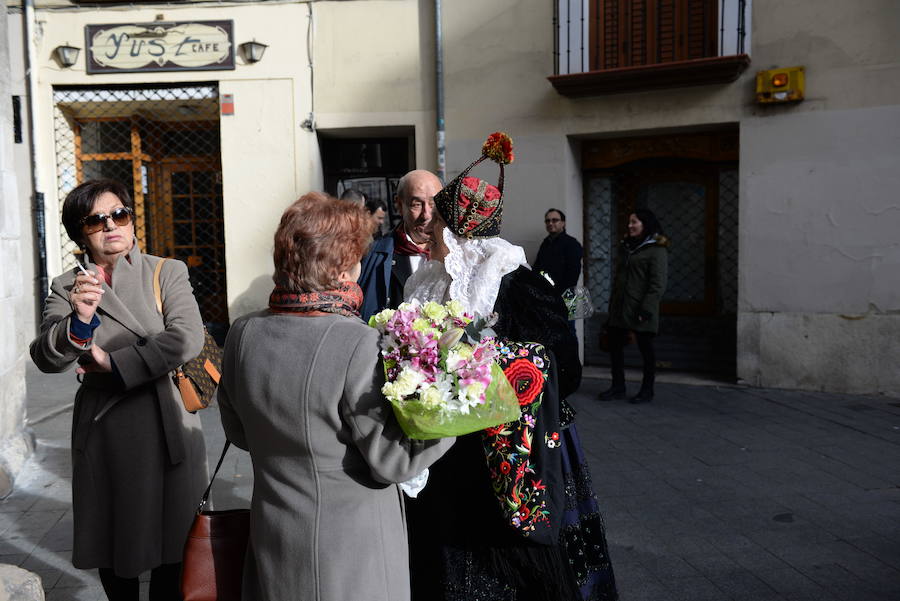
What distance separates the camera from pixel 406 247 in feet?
11.6

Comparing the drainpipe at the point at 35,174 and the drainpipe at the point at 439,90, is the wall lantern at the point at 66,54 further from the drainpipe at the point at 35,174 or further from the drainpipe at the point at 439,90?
the drainpipe at the point at 439,90

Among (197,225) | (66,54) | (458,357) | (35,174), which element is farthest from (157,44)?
(458,357)

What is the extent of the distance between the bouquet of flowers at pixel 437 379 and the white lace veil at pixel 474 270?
65 cm

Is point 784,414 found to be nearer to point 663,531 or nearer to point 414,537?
point 663,531

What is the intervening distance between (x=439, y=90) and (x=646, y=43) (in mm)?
2383

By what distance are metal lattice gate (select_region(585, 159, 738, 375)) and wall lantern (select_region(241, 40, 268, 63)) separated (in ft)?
13.7

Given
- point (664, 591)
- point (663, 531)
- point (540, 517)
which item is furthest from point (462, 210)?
point (663, 531)

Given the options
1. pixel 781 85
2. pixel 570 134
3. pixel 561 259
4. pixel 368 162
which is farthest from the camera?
pixel 368 162

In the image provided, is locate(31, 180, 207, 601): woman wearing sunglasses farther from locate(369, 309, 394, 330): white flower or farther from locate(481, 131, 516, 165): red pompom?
locate(481, 131, 516, 165): red pompom

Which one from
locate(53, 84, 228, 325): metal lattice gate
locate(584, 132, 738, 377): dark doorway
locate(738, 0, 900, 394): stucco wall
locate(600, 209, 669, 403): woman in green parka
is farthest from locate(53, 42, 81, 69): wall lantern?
locate(738, 0, 900, 394): stucco wall

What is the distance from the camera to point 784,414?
22.0ft

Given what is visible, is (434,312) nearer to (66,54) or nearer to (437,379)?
(437,379)

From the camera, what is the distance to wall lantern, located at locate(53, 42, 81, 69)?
9.02 metres

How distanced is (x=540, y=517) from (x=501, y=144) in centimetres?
126
